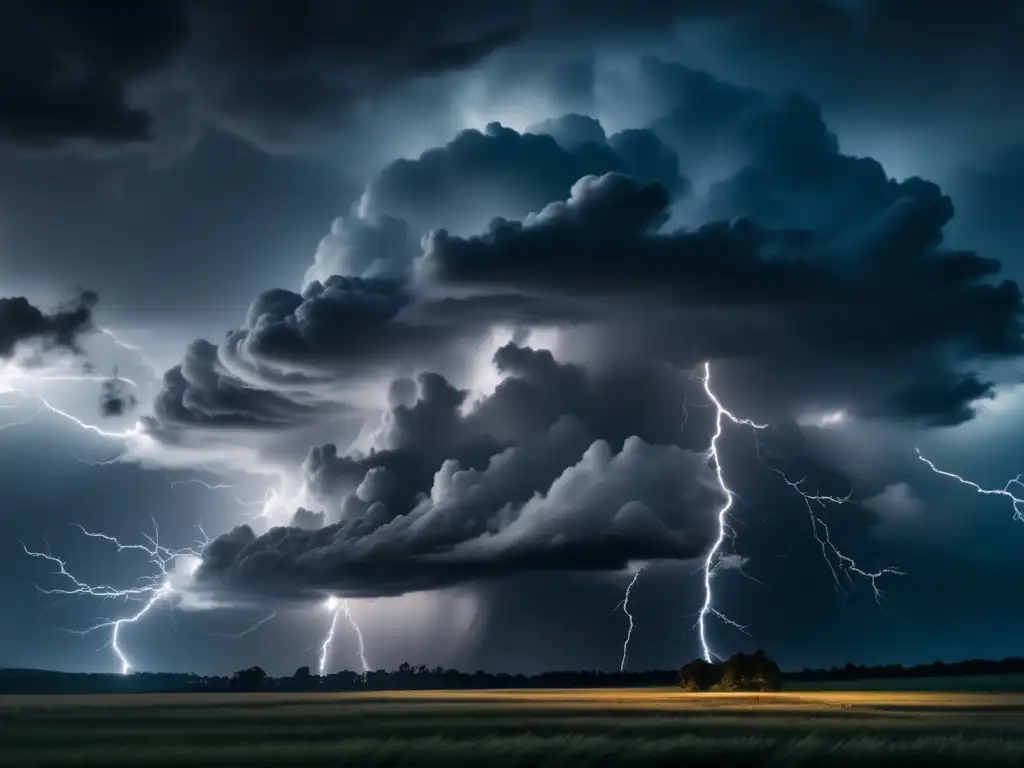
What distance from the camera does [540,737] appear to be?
66938 mm

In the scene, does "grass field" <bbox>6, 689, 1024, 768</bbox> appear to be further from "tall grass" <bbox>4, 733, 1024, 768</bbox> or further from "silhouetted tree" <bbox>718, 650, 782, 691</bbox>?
"silhouetted tree" <bbox>718, 650, 782, 691</bbox>

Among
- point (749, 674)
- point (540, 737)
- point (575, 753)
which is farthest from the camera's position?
point (749, 674)

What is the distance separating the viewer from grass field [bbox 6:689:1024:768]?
184ft

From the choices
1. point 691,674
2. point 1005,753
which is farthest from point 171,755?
point 691,674

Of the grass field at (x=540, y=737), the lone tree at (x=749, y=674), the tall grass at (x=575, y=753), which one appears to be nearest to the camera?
the tall grass at (x=575, y=753)

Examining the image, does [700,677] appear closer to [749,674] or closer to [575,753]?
[749,674]

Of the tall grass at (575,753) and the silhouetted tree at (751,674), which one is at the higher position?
the silhouetted tree at (751,674)

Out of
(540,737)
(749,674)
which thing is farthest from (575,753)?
(749,674)

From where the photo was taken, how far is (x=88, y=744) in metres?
69.4

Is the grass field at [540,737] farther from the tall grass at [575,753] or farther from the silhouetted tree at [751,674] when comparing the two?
the silhouetted tree at [751,674]

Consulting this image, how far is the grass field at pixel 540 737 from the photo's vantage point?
184 feet

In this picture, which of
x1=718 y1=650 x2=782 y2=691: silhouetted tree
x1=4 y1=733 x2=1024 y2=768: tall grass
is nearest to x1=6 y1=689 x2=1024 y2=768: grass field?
x1=4 y1=733 x2=1024 y2=768: tall grass

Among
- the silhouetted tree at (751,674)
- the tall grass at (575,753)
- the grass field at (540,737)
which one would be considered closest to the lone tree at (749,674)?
the silhouetted tree at (751,674)

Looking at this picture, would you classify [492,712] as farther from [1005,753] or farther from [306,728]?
[1005,753]
